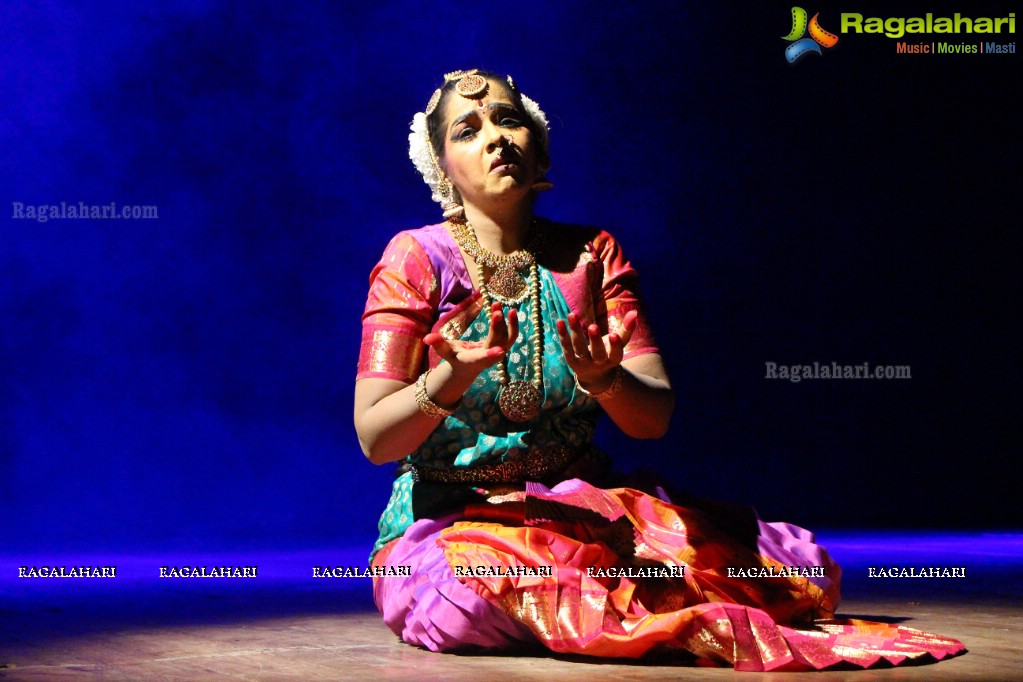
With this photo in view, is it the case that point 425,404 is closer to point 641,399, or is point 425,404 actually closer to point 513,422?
point 513,422

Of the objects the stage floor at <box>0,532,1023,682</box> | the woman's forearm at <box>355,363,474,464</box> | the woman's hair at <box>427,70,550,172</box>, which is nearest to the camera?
the stage floor at <box>0,532,1023,682</box>

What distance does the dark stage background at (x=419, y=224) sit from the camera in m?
5.15

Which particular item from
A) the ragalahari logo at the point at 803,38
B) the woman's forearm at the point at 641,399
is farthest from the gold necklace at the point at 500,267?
the ragalahari logo at the point at 803,38

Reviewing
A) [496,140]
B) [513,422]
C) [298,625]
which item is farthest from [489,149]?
[298,625]

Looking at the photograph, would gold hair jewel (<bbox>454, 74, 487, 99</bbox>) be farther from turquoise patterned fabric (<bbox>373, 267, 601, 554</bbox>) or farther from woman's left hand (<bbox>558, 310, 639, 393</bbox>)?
woman's left hand (<bbox>558, 310, 639, 393</bbox>)

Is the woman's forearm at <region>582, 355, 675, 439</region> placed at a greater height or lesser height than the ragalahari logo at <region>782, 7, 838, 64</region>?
lesser

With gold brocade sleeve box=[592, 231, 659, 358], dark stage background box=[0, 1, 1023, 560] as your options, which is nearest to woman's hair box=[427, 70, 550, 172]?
gold brocade sleeve box=[592, 231, 659, 358]

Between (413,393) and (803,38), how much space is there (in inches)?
136

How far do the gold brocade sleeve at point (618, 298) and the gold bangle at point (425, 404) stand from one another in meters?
0.46

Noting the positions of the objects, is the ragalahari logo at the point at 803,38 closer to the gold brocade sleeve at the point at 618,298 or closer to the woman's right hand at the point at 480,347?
the gold brocade sleeve at the point at 618,298

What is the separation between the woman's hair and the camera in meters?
2.79

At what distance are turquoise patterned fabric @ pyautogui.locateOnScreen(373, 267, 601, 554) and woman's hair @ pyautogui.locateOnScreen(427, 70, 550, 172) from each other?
0.97 feet

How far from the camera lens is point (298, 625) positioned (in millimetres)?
2822

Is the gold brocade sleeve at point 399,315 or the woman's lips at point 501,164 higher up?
the woman's lips at point 501,164
